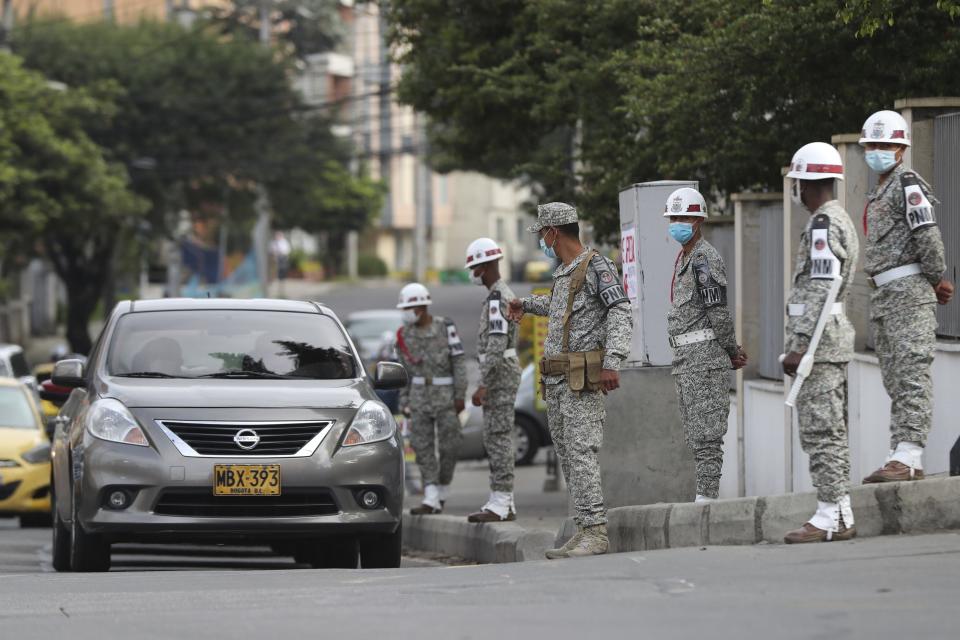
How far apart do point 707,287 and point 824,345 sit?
5.78 feet

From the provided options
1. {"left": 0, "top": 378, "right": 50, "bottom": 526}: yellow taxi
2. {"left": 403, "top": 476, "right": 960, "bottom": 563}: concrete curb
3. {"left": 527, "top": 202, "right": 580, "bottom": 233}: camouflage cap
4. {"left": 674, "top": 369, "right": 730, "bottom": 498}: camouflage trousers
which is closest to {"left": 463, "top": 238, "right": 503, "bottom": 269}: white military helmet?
{"left": 403, "top": 476, "right": 960, "bottom": 563}: concrete curb

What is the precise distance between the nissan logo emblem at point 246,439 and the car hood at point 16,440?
747 centimetres

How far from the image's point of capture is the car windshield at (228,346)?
1130 cm

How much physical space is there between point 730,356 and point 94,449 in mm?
3593

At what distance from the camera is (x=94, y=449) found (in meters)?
10.5

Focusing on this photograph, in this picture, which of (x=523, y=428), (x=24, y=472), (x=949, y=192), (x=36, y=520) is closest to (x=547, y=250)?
(x=949, y=192)

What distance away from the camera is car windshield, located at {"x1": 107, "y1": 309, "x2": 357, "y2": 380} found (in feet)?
37.1

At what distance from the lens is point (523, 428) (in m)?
25.3

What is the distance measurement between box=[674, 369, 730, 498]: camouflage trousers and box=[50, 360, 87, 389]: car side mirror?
11.9ft

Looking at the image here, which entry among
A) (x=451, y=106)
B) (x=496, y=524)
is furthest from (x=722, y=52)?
(x=451, y=106)

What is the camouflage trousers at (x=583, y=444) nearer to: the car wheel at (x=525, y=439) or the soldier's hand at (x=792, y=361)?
the soldier's hand at (x=792, y=361)

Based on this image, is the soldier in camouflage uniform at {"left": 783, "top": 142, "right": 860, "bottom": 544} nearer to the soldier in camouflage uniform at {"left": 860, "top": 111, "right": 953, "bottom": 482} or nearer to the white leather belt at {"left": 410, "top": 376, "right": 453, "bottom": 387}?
the soldier in camouflage uniform at {"left": 860, "top": 111, "right": 953, "bottom": 482}

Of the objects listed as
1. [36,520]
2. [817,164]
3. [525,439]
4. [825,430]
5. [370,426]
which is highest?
[817,164]

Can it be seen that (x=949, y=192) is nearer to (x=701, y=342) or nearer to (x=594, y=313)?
(x=701, y=342)
